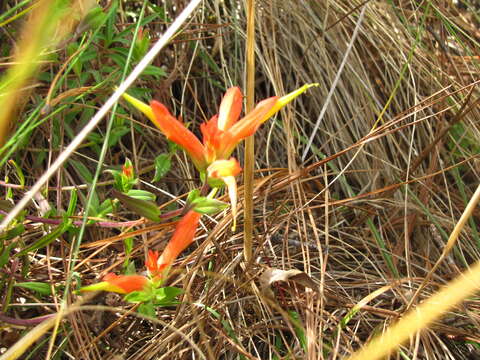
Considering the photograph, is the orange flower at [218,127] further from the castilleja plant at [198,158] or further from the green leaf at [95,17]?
the green leaf at [95,17]

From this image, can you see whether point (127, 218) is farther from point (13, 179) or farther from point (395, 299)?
point (395, 299)

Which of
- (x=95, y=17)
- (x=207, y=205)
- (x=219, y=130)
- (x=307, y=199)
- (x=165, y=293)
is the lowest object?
(x=307, y=199)

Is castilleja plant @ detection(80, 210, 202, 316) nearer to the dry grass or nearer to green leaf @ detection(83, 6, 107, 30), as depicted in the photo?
the dry grass

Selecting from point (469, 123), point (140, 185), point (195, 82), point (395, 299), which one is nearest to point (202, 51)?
point (195, 82)

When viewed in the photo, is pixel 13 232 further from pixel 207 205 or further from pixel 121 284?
pixel 207 205

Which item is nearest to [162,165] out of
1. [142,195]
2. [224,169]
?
[142,195]

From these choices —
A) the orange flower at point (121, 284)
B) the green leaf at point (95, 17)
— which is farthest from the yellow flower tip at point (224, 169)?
the green leaf at point (95, 17)

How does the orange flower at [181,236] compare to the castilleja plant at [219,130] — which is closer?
the castilleja plant at [219,130]
